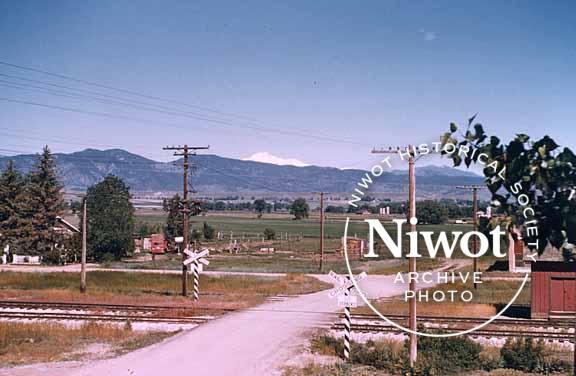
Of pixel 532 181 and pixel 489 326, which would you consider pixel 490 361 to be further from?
pixel 532 181

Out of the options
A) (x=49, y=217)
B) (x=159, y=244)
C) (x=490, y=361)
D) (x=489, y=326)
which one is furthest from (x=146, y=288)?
(x=159, y=244)

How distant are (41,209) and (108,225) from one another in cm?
740

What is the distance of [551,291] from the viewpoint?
79.6ft

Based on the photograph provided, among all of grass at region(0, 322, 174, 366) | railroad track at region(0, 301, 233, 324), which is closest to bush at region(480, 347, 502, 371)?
grass at region(0, 322, 174, 366)

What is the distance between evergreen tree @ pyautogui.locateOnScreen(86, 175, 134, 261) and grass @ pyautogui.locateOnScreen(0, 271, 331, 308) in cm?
2185

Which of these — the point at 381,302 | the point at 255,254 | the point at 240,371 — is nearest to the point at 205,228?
the point at 255,254

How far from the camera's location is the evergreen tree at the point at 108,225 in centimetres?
6788

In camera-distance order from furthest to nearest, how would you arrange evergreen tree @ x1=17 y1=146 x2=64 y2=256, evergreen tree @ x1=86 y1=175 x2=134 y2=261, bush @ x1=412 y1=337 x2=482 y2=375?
evergreen tree @ x1=17 y1=146 x2=64 y2=256, evergreen tree @ x1=86 y1=175 x2=134 y2=261, bush @ x1=412 y1=337 x2=482 y2=375

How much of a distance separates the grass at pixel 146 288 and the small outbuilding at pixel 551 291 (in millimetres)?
12030

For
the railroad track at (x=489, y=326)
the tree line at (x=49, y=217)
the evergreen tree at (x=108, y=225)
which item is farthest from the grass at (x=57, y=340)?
the tree line at (x=49, y=217)

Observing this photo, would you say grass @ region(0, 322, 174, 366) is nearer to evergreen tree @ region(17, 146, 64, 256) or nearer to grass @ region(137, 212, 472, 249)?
evergreen tree @ region(17, 146, 64, 256)

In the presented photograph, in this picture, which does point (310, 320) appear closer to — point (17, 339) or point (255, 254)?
point (17, 339)

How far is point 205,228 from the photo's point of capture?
9888cm

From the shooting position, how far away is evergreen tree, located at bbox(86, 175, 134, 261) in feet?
223
